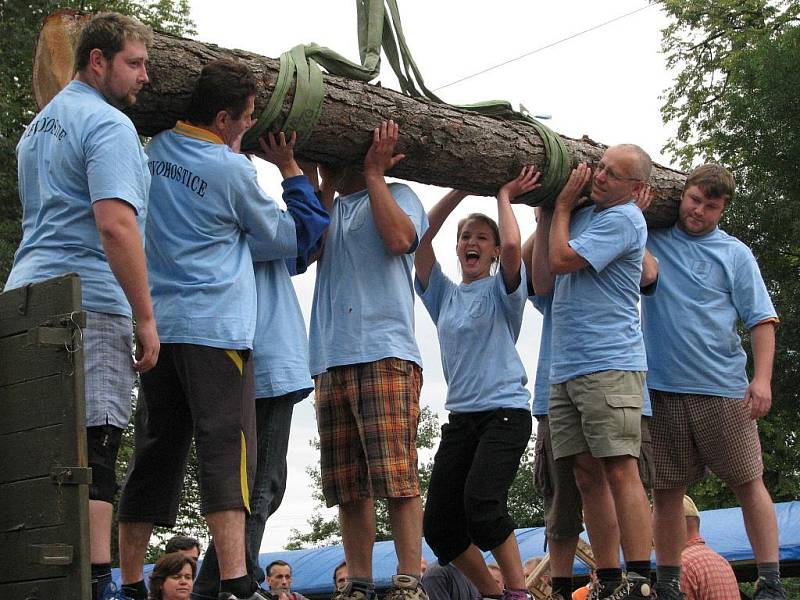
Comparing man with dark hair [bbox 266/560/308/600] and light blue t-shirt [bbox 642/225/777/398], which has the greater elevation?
light blue t-shirt [bbox 642/225/777/398]

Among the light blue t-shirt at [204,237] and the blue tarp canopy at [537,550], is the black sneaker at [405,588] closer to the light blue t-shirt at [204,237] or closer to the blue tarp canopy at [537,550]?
the light blue t-shirt at [204,237]

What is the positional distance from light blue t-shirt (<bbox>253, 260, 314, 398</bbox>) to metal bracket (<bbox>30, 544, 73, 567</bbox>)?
141 cm

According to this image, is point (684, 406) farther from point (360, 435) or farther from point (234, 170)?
point (234, 170)

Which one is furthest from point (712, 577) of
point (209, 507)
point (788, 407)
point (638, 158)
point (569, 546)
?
point (788, 407)

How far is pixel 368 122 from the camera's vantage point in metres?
5.16

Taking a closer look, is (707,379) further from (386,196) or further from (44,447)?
(44,447)

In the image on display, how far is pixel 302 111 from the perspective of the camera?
4922mm

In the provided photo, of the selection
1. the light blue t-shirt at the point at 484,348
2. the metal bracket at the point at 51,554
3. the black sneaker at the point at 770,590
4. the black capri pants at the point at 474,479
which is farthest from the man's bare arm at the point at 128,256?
the black sneaker at the point at 770,590

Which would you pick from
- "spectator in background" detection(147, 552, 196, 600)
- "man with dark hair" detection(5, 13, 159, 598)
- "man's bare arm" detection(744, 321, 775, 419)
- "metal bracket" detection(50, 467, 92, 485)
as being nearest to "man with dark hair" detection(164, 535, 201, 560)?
"spectator in background" detection(147, 552, 196, 600)

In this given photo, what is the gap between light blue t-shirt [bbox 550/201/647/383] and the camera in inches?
215

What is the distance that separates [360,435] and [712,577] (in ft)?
7.75

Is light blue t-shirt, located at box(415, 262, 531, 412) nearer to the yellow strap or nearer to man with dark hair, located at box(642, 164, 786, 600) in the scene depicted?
man with dark hair, located at box(642, 164, 786, 600)

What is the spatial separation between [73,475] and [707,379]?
11.8ft

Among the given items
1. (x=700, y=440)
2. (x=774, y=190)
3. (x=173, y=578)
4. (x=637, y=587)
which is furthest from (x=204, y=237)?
(x=774, y=190)
